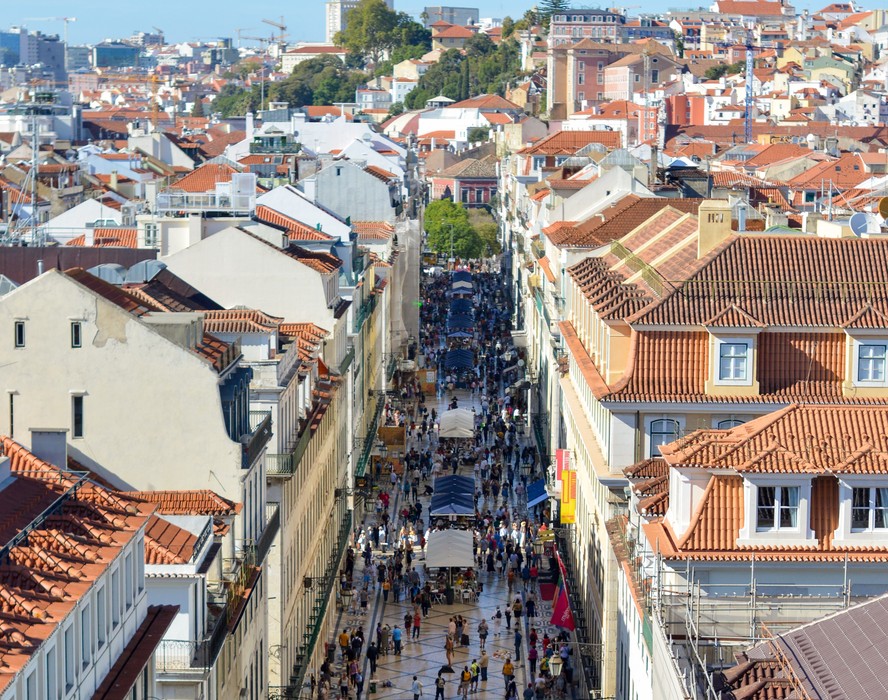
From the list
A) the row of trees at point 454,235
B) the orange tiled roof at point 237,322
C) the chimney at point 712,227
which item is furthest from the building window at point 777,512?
the row of trees at point 454,235

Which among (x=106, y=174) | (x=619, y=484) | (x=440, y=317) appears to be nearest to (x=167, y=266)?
(x=619, y=484)

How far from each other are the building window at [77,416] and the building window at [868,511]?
540 inches

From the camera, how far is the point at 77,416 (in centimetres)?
3734

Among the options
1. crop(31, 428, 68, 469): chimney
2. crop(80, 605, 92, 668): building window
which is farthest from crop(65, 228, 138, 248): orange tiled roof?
crop(80, 605, 92, 668): building window

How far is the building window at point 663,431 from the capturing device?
144ft

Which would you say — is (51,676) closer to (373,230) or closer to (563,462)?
(563,462)

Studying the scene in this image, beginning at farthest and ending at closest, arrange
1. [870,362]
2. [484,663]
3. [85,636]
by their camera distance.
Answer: [484,663]
[870,362]
[85,636]

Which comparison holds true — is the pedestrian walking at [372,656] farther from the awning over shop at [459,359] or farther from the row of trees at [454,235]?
the row of trees at [454,235]

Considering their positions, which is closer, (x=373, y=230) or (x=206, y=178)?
(x=373, y=230)

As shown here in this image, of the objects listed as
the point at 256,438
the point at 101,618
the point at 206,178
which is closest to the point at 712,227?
the point at 256,438

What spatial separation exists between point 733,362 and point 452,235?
123055 millimetres

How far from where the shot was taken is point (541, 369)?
86.6m

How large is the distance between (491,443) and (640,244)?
96.2 feet

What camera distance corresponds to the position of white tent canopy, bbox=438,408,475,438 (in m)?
84.2
